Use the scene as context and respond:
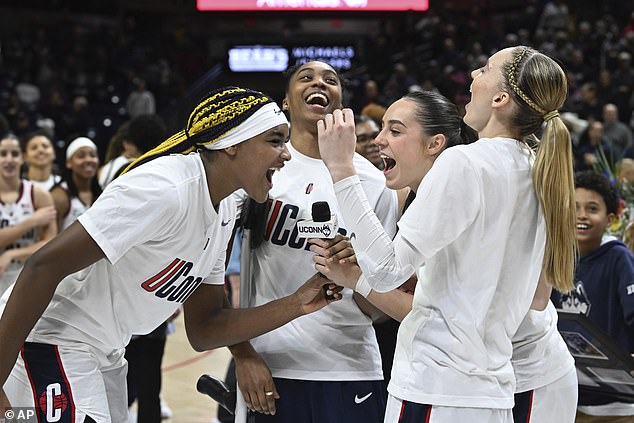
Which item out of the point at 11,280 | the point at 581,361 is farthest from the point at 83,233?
the point at 11,280

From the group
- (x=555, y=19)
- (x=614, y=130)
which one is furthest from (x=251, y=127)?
(x=555, y=19)

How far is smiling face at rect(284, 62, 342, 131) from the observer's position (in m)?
3.29

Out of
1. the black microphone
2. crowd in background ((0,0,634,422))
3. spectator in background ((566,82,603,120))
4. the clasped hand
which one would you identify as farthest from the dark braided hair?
spectator in background ((566,82,603,120))

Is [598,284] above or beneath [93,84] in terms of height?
beneath

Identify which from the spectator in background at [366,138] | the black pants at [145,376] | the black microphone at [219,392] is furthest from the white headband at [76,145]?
the black microphone at [219,392]

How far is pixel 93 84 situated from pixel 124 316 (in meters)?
17.3

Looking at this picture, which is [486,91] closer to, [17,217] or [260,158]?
[260,158]

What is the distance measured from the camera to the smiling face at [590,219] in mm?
3947

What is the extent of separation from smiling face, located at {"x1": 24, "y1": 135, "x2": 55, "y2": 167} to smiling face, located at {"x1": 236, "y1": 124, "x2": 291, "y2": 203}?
4.02m

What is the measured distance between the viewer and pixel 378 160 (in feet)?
16.9

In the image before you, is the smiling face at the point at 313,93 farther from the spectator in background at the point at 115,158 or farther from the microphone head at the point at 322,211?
the spectator in background at the point at 115,158

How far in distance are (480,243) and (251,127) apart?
807mm

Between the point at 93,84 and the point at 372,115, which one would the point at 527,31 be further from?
the point at 372,115

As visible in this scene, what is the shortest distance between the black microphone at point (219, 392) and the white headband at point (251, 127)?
3.50ft
